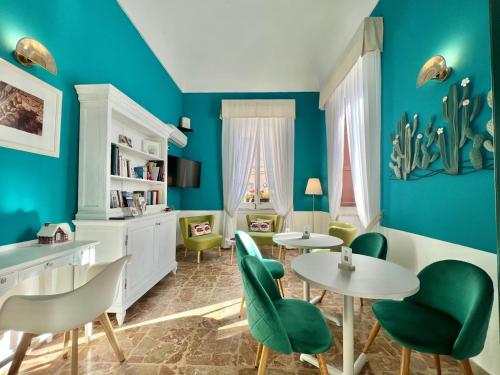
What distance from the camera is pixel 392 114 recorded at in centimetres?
256

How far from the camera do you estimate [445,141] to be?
1.84 metres

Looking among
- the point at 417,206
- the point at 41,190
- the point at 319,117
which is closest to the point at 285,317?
the point at 417,206

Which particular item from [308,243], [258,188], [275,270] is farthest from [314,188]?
Result: [275,270]

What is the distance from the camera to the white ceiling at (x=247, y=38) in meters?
3.39

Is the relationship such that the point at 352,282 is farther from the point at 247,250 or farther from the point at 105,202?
the point at 105,202

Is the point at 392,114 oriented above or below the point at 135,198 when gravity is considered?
above

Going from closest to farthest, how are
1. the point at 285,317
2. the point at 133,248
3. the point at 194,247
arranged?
1. the point at 285,317
2. the point at 133,248
3. the point at 194,247

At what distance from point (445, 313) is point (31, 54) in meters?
3.37

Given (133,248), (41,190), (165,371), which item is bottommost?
(165,371)

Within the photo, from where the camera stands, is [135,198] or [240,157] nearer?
[135,198]

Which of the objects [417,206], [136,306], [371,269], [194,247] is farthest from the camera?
[194,247]

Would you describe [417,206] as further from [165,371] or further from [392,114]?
[165,371]

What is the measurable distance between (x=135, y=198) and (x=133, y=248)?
0.65 meters

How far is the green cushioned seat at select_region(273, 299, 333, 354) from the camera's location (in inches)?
46.8
